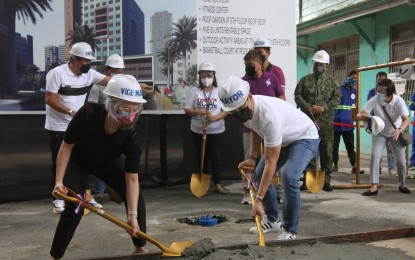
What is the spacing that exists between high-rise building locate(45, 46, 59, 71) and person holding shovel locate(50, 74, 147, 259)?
3.53 metres

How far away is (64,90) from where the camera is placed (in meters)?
5.88

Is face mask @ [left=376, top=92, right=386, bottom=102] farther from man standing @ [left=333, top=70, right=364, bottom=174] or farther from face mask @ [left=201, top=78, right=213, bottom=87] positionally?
face mask @ [left=201, top=78, right=213, bottom=87]

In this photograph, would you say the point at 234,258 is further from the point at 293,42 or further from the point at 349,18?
the point at 349,18

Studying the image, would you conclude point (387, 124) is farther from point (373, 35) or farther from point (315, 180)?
point (373, 35)

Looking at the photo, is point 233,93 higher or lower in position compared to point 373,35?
lower

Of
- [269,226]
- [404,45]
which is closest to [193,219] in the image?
[269,226]

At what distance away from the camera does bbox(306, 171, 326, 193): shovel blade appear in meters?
6.89

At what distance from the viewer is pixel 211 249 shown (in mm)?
3467

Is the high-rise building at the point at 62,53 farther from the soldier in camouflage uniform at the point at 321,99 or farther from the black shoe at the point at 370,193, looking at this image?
the black shoe at the point at 370,193

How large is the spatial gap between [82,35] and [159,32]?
1.18 meters

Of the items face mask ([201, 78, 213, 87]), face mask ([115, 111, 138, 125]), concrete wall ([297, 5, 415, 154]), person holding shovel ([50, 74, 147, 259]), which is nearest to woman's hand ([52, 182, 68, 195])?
person holding shovel ([50, 74, 147, 259])

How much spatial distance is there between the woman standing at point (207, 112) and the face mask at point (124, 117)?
3522 mm

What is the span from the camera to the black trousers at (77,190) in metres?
3.63

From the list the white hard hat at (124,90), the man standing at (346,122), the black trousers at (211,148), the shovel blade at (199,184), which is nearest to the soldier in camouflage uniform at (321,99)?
the black trousers at (211,148)
